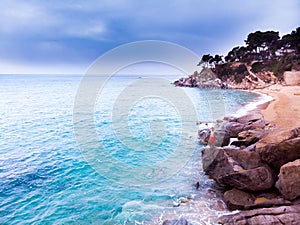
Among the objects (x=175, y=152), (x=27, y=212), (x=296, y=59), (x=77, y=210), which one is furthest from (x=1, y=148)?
(x=296, y=59)

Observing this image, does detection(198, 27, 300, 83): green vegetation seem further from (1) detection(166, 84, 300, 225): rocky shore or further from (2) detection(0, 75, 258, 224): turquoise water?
(1) detection(166, 84, 300, 225): rocky shore

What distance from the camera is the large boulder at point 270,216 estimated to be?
704 centimetres

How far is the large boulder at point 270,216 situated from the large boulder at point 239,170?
1390mm

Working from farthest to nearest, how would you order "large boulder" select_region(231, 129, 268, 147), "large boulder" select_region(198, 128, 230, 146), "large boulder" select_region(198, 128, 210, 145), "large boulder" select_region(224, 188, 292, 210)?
"large boulder" select_region(198, 128, 210, 145) → "large boulder" select_region(198, 128, 230, 146) → "large boulder" select_region(231, 129, 268, 147) → "large boulder" select_region(224, 188, 292, 210)

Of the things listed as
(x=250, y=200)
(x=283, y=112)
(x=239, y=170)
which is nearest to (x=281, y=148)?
(x=239, y=170)

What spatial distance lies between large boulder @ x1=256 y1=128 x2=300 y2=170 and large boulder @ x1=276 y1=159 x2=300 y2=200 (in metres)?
0.64

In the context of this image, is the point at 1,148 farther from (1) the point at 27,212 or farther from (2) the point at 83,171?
(1) the point at 27,212

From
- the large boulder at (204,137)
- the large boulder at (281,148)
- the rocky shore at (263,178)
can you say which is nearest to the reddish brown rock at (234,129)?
the large boulder at (204,137)

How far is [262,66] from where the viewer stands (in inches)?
2729

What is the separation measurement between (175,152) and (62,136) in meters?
11.7

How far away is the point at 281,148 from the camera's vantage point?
8.66 meters

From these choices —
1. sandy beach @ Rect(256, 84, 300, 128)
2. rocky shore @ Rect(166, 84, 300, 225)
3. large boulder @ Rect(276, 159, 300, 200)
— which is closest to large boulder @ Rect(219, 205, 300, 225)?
rocky shore @ Rect(166, 84, 300, 225)

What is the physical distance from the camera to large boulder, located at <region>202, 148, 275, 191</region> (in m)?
8.98

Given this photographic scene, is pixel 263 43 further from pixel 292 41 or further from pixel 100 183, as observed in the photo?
pixel 100 183
